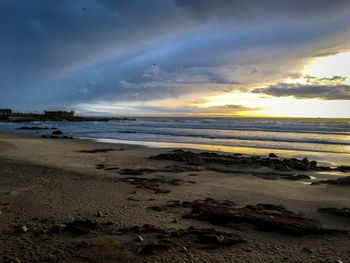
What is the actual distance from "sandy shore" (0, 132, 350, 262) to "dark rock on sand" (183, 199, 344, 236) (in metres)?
0.13

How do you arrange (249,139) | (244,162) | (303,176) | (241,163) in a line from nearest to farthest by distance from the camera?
(303,176) < (241,163) < (244,162) < (249,139)

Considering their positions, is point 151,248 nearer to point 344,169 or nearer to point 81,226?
point 81,226

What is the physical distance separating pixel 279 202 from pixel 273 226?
1976mm

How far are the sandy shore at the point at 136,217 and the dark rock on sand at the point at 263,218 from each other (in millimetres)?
125

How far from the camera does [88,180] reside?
7.71 m

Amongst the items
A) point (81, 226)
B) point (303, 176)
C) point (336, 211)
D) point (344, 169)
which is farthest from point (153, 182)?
point (344, 169)

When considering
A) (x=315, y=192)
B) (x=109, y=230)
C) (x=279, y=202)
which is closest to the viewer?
(x=109, y=230)

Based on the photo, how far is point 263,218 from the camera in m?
4.64

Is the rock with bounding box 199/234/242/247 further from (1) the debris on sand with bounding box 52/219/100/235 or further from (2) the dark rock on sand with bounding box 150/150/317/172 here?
(2) the dark rock on sand with bounding box 150/150/317/172

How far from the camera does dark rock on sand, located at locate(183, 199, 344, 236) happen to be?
4.32m

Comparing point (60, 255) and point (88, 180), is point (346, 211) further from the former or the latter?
point (88, 180)

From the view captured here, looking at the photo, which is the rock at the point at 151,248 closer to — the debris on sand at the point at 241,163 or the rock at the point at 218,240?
the rock at the point at 218,240

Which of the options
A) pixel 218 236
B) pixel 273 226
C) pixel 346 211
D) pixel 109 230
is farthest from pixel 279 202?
pixel 109 230

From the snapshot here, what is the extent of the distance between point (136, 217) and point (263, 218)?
2.64 metres
